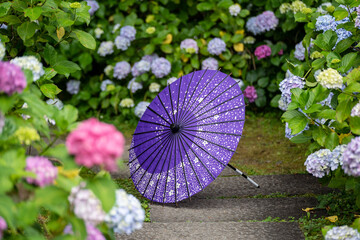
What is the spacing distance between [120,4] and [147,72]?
0.79m

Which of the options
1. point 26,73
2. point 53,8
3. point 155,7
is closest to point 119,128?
point 155,7

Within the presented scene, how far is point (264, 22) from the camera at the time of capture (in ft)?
14.5

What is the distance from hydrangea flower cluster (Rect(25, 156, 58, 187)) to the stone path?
41.3 inches

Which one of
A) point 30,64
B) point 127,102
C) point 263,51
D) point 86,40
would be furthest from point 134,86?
point 30,64

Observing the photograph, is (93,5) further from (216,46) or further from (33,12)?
(33,12)

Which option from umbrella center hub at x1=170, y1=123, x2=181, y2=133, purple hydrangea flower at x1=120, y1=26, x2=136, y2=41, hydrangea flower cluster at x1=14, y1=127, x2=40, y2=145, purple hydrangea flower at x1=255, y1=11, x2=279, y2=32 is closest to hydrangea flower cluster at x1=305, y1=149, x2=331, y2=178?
umbrella center hub at x1=170, y1=123, x2=181, y2=133

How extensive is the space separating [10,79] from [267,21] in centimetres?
334

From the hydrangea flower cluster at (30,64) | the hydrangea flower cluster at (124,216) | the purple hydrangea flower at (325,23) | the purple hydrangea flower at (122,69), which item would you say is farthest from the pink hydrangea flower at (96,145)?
the purple hydrangea flower at (122,69)

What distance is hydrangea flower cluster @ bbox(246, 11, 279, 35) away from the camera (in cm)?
441

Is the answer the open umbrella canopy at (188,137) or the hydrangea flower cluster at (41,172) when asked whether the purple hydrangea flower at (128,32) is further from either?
the hydrangea flower cluster at (41,172)

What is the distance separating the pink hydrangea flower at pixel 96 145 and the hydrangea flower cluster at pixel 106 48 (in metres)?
3.42

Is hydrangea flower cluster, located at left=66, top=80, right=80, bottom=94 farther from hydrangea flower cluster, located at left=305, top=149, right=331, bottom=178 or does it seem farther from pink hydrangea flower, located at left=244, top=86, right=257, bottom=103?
hydrangea flower cluster, located at left=305, top=149, right=331, bottom=178

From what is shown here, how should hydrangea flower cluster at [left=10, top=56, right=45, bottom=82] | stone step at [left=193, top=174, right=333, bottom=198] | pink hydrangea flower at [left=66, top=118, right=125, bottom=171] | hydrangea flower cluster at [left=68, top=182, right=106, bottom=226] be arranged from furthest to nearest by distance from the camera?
stone step at [left=193, top=174, right=333, bottom=198] < hydrangea flower cluster at [left=10, top=56, right=45, bottom=82] < hydrangea flower cluster at [left=68, top=182, right=106, bottom=226] < pink hydrangea flower at [left=66, top=118, right=125, bottom=171]

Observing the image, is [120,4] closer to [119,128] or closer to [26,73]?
[119,128]
